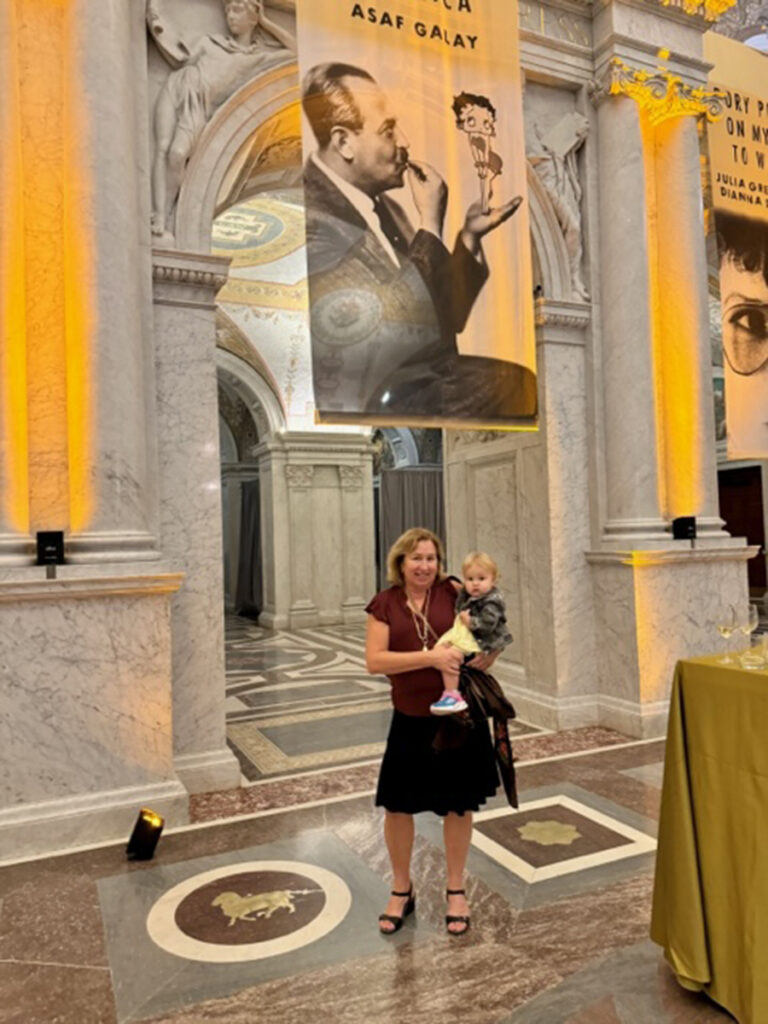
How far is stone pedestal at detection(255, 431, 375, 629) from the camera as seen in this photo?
13.2 meters

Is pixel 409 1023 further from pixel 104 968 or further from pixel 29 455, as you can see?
pixel 29 455

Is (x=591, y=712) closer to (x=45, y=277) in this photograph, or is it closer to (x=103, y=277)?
(x=103, y=277)

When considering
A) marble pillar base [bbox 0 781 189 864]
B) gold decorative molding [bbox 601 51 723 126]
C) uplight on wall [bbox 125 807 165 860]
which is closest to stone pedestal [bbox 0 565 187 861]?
marble pillar base [bbox 0 781 189 864]

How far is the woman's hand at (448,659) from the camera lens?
2.51 metres

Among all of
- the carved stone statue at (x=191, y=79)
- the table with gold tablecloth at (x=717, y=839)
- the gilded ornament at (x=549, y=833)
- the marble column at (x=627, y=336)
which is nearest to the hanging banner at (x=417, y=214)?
the carved stone statue at (x=191, y=79)

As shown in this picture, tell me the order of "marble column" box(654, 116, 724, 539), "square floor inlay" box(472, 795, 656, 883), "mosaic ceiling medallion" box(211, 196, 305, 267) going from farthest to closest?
"mosaic ceiling medallion" box(211, 196, 305, 267) → "marble column" box(654, 116, 724, 539) → "square floor inlay" box(472, 795, 656, 883)

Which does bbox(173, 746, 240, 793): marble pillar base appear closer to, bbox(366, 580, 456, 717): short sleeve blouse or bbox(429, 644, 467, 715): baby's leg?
bbox(366, 580, 456, 717): short sleeve blouse

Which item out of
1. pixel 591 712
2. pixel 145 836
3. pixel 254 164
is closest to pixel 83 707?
pixel 145 836

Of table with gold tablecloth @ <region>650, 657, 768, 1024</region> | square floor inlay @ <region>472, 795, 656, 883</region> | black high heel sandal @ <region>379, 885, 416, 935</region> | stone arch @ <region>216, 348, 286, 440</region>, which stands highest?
stone arch @ <region>216, 348, 286, 440</region>

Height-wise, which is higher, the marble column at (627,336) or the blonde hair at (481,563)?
the marble column at (627,336)

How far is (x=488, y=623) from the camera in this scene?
8.45 feet

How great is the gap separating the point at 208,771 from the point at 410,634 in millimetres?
2517

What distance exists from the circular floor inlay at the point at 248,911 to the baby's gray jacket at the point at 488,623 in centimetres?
129

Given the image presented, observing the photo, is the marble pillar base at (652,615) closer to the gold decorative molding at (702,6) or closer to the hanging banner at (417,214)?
the hanging banner at (417,214)
